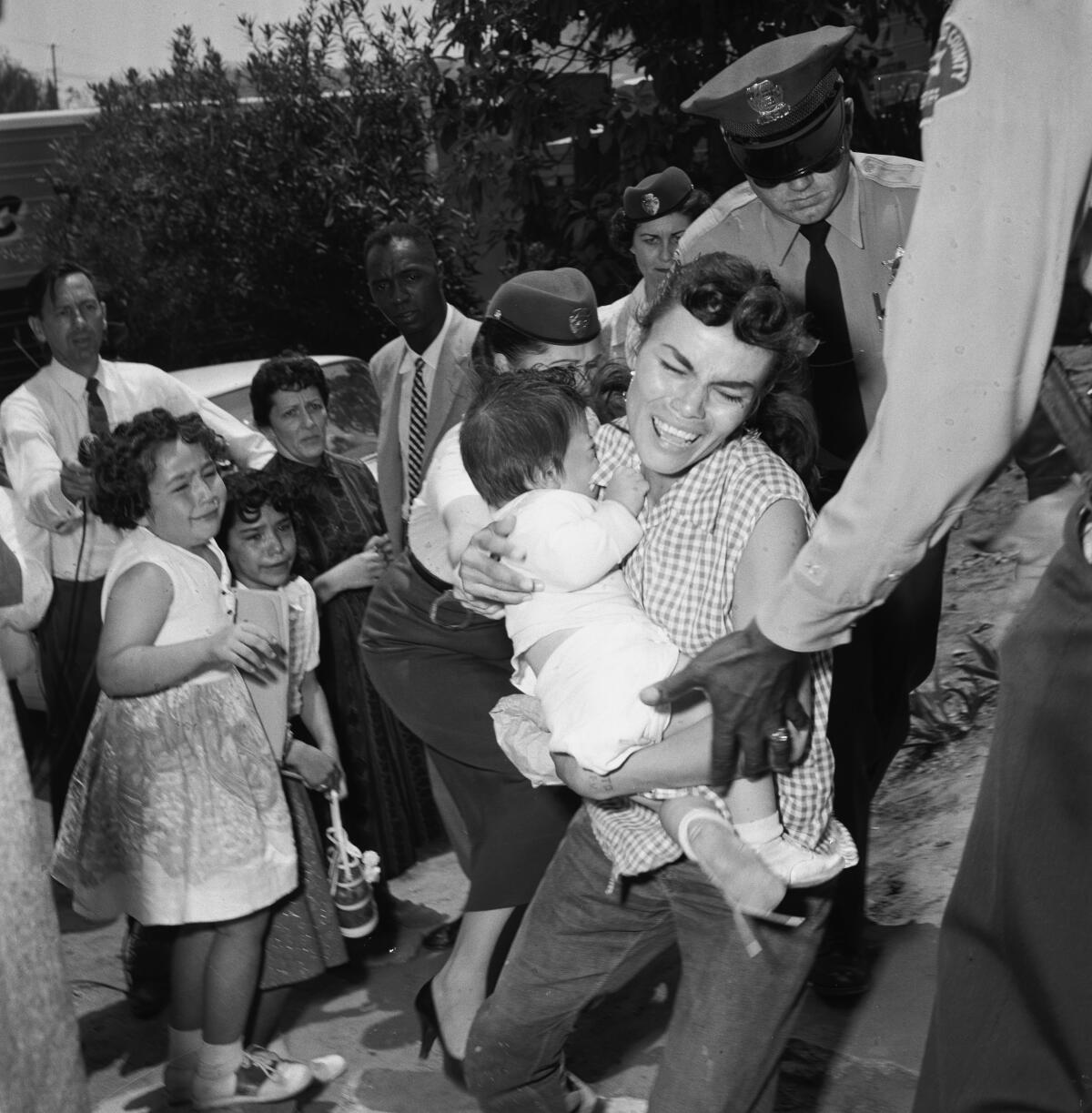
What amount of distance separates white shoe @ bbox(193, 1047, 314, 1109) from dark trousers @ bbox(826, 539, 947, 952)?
4.30ft

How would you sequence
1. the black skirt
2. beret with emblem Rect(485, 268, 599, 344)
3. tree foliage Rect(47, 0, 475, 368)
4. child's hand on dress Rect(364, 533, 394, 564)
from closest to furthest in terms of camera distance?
1. beret with emblem Rect(485, 268, 599, 344)
2. the black skirt
3. child's hand on dress Rect(364, 533, 394, 564)
4. tree foliage Rect(47, 0, 475, 368)

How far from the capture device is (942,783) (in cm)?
468

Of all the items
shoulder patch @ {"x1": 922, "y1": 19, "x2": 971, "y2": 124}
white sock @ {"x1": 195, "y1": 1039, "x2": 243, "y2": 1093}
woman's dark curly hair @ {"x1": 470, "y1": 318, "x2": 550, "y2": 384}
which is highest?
shoulder patch @ {"x1": 922, "y1": 19, "x2": 971, "y2": 124}

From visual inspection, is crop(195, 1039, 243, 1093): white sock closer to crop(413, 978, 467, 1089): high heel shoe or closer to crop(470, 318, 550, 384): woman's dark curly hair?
crop(413, 978, 467, 1089): high heel shoe

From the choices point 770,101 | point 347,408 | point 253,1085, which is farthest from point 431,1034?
point 347,408

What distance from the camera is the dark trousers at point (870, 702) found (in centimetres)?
337

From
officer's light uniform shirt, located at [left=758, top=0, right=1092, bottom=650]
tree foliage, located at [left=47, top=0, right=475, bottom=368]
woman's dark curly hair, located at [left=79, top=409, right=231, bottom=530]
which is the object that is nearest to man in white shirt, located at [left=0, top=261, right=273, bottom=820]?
woman's dark curly hair, located at [left=79, top=409, right=231, bottom=530]

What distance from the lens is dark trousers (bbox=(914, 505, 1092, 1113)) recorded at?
1.92 meters

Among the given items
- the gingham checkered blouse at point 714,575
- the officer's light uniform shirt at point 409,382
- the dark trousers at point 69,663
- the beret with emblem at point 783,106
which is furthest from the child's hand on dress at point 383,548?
the gingham checkered blouse at point 714,575

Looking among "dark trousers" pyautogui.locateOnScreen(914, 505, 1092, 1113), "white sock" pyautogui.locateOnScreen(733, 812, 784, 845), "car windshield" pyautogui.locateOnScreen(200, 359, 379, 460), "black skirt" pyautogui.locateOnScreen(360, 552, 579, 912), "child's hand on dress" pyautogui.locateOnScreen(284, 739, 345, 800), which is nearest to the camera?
"dark trousers" pyautogui.locateOnScreen(914, 505, 1092, 1113)

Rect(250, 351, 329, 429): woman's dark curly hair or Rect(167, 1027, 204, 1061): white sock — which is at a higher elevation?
Rect(250, 351, 329, 429): woman's dark curly hair

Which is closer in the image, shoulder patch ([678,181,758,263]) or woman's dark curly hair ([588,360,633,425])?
woman's dark curly hair ([588,360,633,425])

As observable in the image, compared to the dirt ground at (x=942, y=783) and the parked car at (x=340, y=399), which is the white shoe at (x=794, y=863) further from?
the parked car at (x=340, y=399)

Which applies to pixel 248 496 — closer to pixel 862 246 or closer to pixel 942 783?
pixel 862 246
